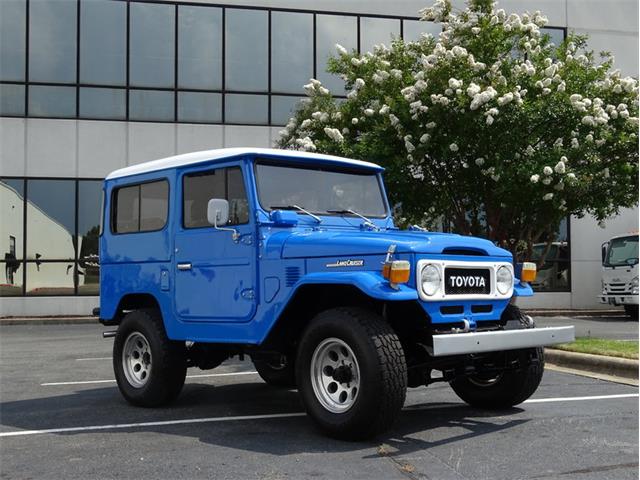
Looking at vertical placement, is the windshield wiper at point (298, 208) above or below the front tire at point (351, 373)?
above

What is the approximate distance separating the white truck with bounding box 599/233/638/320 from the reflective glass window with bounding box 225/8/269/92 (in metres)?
10.7

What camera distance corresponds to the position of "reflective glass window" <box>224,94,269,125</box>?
21.5m

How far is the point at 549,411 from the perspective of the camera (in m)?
6.98

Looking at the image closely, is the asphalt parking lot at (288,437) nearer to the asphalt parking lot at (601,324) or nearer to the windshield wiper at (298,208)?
the windshield wiper at (298,208)

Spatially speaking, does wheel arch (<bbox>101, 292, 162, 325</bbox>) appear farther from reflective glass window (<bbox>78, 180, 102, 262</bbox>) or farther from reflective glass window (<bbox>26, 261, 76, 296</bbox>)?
reflective glass window (<bbox>26, 261, 76, 296</bbox>)

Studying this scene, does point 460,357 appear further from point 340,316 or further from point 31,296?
point 31,296

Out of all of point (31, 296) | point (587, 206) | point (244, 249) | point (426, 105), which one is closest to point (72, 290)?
point (31, 296)

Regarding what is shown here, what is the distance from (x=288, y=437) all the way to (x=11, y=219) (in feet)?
54.5

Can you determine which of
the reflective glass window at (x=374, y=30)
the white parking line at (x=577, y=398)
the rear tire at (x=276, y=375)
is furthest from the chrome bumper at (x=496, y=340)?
the reflective glass window at (x=374, y=30)

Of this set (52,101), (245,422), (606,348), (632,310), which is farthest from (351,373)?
(52,101)

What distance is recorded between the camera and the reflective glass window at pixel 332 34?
73.1 feet

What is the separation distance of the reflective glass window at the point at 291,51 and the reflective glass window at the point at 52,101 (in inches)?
218

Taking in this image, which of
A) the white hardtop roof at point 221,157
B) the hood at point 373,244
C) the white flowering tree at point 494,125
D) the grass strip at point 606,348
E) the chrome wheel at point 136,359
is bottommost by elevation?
the grass strip at point 606,348

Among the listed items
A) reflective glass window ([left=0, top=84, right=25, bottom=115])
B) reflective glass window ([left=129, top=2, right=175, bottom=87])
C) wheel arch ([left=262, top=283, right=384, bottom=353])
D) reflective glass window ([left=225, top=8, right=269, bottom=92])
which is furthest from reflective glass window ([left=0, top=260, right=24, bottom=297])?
wheel arch ([left=262, top=283, right=384, bottom=353])
